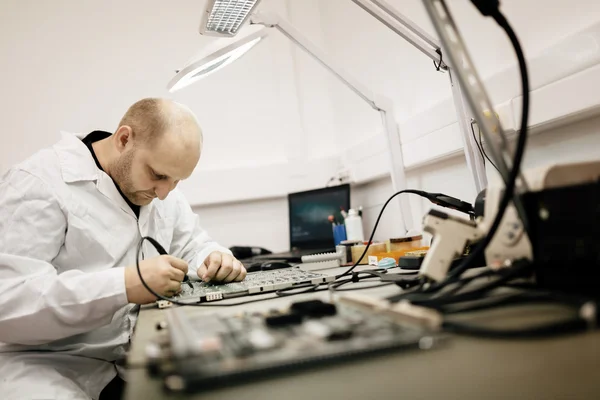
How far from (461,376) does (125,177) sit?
109 cm

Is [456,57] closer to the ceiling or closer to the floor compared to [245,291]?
closer to the ceiling

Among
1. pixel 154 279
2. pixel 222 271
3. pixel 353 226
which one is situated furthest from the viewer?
pixel 353 226

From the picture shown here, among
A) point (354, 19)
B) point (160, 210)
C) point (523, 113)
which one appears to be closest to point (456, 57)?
point (523, 113)

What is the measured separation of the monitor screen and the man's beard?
1.02 m

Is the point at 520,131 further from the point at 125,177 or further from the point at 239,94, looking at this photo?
the point at 239,94

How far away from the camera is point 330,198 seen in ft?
6.91

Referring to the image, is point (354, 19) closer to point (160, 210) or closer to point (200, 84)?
point (200, 84)

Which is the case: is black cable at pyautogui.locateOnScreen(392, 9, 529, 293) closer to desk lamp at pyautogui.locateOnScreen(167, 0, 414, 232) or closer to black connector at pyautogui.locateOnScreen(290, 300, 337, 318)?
black connector at pyautogui.locateOnScreen(290, 300, 337, 318)

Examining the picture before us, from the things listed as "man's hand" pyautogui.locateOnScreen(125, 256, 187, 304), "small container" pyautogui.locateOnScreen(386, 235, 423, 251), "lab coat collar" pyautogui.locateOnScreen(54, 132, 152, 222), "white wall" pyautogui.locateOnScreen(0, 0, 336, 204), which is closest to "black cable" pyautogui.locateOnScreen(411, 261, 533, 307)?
"man's hand" pyautogui.locateOnScreen(125, 256, 187, 304)

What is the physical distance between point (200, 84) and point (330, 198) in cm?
102

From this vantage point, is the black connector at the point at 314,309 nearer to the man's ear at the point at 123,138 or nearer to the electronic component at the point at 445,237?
the electronic component at the point at 445,237

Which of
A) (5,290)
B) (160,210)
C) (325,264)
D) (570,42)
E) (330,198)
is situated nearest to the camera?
(5,290)

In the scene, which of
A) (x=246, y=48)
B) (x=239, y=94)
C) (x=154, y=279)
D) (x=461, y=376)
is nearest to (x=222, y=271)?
(x=154, y=279)

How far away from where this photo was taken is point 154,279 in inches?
34.4
